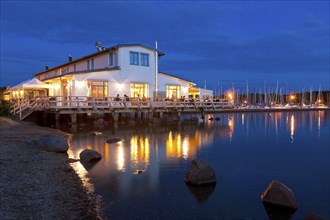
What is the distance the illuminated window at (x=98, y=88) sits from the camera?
3178cm

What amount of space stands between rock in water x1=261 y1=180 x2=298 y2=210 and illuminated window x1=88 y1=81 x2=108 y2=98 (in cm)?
2572

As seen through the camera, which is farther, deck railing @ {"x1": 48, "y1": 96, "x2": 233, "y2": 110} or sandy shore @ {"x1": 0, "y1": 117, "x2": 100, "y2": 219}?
deck railing @ {"x1": 48, "y1": 96, "x2": 233, "y2": 110}

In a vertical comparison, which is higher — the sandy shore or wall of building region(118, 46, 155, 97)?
wall of building region(118, 46, 155, 97)

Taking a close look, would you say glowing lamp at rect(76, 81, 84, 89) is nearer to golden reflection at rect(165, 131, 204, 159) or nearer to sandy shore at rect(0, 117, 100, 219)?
golden reflection at rect(165, 131, 204, 159)

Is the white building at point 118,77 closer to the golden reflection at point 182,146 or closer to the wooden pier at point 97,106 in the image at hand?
the wooden pier at point 97,106

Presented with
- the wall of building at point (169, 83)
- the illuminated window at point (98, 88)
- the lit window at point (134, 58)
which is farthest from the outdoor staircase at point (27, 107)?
the wall of building at point (169, 83)

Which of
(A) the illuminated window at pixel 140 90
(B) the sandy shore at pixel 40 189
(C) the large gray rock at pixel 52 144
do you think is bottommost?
(B) the sandy shore at pixel 40 189

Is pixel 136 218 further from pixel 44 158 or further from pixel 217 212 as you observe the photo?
pixel 44 158

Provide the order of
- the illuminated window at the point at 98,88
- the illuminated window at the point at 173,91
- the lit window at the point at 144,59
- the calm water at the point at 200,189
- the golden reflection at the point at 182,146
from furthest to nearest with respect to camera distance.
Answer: the illuminated window at the point at 173,91 → the lit window at the point at 144,59 → the illuminated window at the point at 98,88 → the golden reflection at the point at 182,146 → the calm water at the point at 200,189

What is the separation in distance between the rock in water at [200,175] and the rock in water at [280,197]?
7.12 feet

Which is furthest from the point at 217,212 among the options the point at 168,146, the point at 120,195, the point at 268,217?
the point at 168,146

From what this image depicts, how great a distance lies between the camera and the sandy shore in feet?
23.3

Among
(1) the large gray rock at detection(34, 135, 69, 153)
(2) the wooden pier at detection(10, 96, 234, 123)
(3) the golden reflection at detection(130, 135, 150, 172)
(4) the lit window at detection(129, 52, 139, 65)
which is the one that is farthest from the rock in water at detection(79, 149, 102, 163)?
(4) the lit window at detection(129, 52, 139, 65)

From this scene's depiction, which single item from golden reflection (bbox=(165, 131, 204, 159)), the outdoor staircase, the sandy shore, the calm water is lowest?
the calm water
